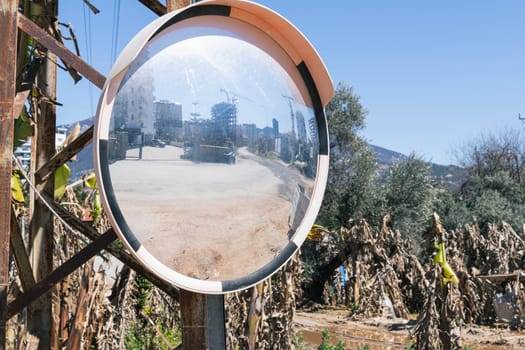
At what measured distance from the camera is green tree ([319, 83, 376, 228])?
634 inches

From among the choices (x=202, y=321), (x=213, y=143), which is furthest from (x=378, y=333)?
(x=213, y=143)

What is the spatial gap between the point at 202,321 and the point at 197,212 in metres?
0.37

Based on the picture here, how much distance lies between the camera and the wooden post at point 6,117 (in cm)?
178

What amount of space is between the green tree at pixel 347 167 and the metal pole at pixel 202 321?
14061mm

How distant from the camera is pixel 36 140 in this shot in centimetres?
280

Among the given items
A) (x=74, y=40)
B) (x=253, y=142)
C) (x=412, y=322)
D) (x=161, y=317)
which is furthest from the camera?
(x=412, y=322)

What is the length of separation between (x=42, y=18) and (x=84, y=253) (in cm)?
132

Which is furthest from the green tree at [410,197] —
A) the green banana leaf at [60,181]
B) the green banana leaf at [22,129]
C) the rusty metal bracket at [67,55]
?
the rusty metal bracket at [67,55]

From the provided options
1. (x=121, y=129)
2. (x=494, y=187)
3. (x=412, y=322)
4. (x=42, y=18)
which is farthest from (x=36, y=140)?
(x=494, y=187)

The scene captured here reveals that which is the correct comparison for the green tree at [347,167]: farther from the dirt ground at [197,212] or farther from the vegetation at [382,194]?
the dirt ground at [197,212]

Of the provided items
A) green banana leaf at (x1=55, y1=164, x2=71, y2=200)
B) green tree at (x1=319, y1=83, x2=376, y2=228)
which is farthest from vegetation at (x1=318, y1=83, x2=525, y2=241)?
green banana leaf at (x1=55, y1=164, x2=71, y2=200)

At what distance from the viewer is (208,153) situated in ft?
5.41

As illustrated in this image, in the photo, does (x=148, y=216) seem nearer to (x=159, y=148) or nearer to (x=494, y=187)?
(x=159, y=148)

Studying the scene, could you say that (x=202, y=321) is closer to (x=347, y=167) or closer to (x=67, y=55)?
(x=67, y=55)
